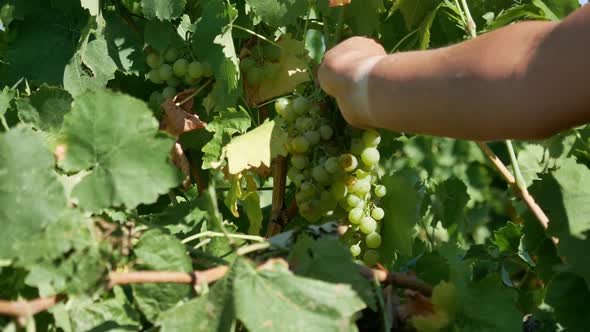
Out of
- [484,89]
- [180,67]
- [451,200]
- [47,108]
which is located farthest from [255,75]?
[484,89]

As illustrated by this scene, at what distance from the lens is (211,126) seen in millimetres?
1484

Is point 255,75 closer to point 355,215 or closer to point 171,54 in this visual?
point 171,54

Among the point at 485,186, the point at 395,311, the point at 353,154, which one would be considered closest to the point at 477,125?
the point at 395,311

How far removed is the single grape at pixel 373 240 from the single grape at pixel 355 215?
36 mm

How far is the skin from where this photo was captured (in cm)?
91

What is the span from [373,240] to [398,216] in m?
0.06

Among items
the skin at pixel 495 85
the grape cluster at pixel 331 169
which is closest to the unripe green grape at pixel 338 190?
the grape cluster at pixel 331 169

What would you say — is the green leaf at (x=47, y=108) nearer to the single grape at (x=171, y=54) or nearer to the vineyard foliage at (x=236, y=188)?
the vineyard foliage at (x=236, y=188)

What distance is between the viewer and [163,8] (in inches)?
60.9

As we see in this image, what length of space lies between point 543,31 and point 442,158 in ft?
9.53

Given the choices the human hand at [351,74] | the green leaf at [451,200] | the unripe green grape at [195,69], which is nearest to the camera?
the human hand at [351,74]

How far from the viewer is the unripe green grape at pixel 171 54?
63.9 inches

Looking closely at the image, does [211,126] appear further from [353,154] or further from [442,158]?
[442,158]

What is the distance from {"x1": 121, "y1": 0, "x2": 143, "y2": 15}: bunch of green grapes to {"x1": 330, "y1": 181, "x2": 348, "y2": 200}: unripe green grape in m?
0.60
